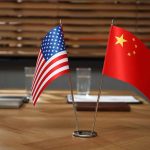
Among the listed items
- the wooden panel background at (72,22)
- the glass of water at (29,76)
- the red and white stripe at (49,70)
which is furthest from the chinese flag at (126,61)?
the wooden panel background at (72,22)

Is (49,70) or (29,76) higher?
(49,70)

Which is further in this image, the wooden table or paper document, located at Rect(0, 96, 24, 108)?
paper document, located at Rect(0, 96, 24, 108)

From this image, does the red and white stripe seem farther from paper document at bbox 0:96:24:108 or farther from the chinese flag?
paper document at bbox 0:96:24:108

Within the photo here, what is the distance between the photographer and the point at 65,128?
1.34m

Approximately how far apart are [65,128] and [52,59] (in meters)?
0.25

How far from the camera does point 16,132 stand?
50.1 inches

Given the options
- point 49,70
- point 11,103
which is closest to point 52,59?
point 49,70

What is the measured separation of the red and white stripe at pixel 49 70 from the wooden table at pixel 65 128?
0.12m

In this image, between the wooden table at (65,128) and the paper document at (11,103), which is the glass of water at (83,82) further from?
the paper document at (11,103)

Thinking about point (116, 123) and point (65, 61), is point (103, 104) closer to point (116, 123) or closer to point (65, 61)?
point (116, 123)

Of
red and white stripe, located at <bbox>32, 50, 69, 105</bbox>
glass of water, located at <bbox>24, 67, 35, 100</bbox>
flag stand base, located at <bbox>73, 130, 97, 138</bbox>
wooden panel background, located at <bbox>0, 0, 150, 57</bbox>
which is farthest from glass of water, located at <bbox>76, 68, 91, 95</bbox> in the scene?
wooden panel background, located at <bbox>0, 0, 150, 57</bbox>

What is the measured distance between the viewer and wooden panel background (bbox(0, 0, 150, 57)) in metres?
3.29

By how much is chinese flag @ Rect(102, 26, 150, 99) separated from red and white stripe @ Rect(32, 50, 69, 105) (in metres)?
0.16

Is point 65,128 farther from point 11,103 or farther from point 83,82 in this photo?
point 83,82
